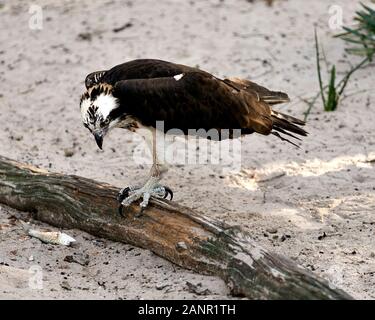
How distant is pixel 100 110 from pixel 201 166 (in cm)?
183

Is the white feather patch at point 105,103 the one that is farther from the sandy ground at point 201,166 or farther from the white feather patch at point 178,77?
the sandy ground at point 201,166

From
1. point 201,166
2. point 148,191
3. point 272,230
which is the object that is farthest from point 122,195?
point 201,166

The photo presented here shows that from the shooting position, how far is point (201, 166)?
720 cm

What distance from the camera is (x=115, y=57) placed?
8.91 m

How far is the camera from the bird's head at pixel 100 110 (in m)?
5.57

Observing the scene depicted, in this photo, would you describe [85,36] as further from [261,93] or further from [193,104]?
[193,104]

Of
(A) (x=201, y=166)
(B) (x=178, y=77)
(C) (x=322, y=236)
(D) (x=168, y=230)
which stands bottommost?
(A) (x=201, y=166)

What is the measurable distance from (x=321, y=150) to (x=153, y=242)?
2.48 m

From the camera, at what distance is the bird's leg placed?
5543 mm

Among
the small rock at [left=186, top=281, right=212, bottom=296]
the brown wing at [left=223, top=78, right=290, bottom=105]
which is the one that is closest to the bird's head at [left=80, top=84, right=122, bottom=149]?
the brown wing at [left=223, top=78, right=290, bottom=105]
